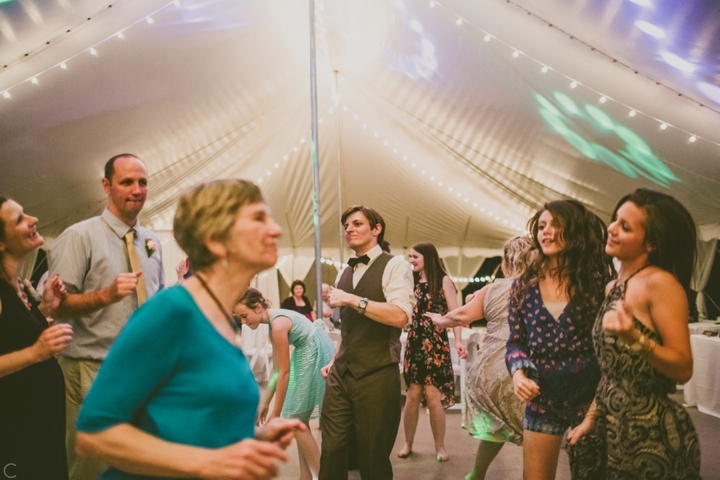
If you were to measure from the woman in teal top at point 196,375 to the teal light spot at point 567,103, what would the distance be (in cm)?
449

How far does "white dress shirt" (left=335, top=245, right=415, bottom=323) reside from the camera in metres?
2.61

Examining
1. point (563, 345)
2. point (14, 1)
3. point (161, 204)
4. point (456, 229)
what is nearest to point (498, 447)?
point (563, 345)

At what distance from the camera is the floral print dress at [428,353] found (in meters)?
4.56

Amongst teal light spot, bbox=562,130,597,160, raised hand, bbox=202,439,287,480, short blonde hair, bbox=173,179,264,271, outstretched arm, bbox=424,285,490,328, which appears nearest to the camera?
raised hand, bbox=202,439,287,480

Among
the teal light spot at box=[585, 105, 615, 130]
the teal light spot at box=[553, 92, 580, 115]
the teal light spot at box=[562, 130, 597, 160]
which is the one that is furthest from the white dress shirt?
the teal light spot at box=[562, 130, 597, 160]

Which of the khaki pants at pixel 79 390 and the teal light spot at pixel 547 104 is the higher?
the teal light spot at pixel 547 104

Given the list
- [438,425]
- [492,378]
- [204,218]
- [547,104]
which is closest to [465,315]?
[492,378]

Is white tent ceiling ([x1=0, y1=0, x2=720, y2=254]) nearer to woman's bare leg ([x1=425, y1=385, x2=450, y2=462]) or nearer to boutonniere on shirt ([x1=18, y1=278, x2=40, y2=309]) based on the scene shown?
boutonniere on shirt ([x1=18, y1=278, x2=40, y2=309])

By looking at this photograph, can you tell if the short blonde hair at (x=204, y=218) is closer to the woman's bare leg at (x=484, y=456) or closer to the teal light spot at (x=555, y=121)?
the woman's bare leg at (x=484, y=456)

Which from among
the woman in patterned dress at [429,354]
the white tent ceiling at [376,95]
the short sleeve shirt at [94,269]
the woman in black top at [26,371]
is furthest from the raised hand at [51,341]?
the woman in patterned dress at [429,354]

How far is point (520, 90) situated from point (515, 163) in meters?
2.07

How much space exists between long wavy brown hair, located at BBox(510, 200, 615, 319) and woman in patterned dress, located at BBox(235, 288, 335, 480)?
57.7 inches

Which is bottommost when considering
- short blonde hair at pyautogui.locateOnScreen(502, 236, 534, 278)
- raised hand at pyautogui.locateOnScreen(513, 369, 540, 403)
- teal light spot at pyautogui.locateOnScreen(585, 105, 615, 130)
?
raised hand at pyautogui.locateOnScreen(513, 369, 540, 403)

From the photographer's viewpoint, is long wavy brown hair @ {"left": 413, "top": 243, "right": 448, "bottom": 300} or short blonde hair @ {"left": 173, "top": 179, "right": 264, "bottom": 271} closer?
→ short blonde hair @ {"left": 173, "top": 179, "right": 264, "bottom": 271}
